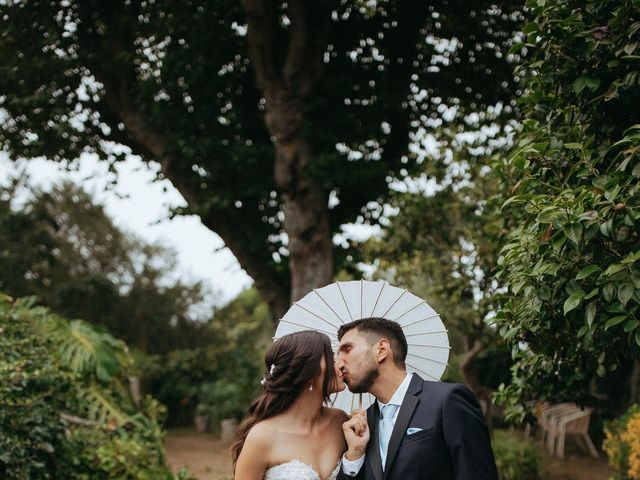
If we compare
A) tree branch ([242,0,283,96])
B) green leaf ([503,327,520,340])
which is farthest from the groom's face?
tree branch ([242,0,283,96])

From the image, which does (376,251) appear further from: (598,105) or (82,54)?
(598,105)

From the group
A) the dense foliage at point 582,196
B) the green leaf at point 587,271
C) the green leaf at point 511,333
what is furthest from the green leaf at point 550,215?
the green leaf at point 511,333

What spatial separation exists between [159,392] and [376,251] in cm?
1463

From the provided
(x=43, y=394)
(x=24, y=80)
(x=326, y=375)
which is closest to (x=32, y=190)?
(x=24, y=80)

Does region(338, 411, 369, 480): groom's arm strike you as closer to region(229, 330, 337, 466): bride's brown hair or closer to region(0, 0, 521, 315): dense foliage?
region(229, 330, 337, 466): bride's brown hair

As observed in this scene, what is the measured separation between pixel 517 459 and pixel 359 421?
9.86 meters

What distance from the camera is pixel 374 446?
3467 mm

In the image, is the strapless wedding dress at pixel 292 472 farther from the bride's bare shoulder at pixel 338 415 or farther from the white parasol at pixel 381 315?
the white parasol at pixel 381 315

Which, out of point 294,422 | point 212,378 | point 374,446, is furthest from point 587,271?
point 212,378

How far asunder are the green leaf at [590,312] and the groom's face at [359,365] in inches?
40.2

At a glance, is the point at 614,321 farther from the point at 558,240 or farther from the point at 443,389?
the point at 443,389

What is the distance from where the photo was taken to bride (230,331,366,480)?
3.60m

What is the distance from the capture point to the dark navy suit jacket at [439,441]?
306 cm

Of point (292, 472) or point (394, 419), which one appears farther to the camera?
point (292, 472)
